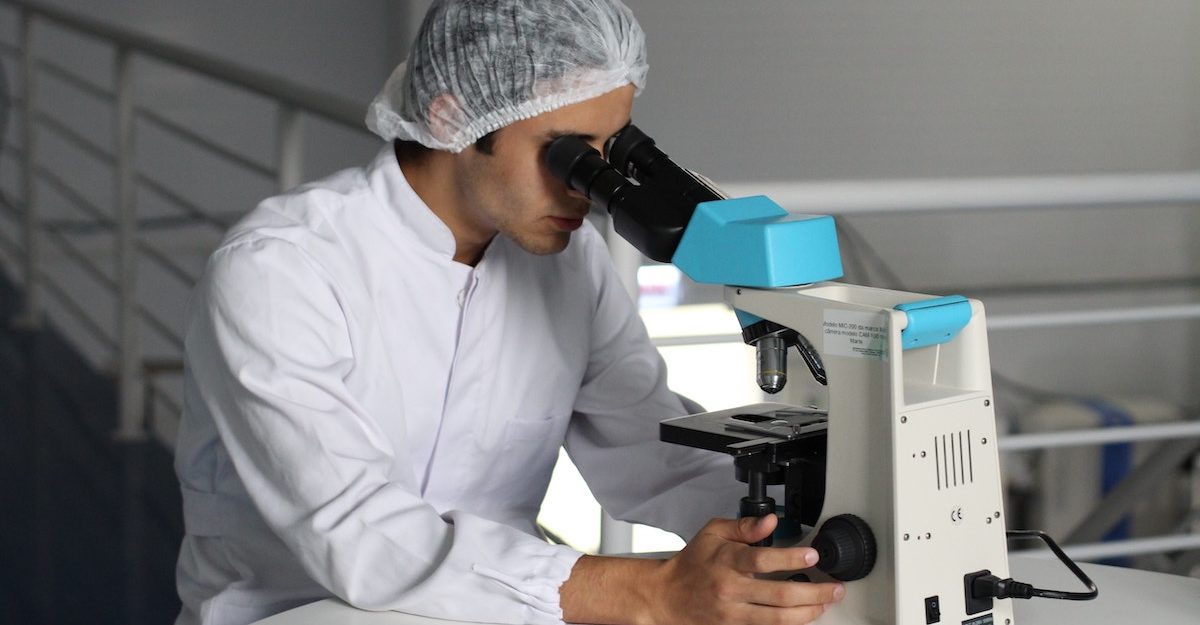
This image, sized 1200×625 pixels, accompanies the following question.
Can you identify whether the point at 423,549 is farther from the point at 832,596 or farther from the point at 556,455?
the point at 556,455

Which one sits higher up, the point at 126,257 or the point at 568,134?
the point at 568,134

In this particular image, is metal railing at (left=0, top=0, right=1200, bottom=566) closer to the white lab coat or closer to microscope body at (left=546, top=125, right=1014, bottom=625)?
the white lab coat

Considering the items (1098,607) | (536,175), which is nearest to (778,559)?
(1098,607)

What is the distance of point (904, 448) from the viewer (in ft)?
3.36

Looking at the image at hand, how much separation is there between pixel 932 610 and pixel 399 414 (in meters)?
0.63

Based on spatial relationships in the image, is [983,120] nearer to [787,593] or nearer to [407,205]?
[407,205]

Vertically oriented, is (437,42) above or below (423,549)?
above

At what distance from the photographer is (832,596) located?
1.10 meters

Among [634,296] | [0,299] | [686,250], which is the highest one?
Result: [686,250]

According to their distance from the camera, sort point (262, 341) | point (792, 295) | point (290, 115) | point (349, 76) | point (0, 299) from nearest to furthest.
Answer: point (792, 295), point (262, 341), point (290, 115), point (0, 299), point (349, 76)

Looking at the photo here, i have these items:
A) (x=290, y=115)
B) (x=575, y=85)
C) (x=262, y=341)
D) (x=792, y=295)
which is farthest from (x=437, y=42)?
(x=290, y=115)

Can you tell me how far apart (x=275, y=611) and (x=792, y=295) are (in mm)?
737

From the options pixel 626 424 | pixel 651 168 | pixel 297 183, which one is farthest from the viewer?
pixel 297 183

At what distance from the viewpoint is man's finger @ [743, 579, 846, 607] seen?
1.08 meters
